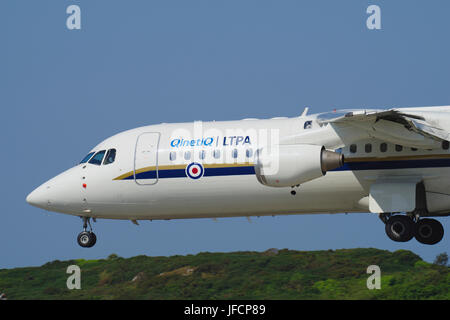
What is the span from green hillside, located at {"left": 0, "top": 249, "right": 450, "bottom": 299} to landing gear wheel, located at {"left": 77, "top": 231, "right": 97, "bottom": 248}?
8.73 m

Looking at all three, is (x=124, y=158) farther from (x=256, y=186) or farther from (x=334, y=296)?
(x=334, y=296)

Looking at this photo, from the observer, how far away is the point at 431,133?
84.8 feet

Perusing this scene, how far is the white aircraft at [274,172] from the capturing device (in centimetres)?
2648

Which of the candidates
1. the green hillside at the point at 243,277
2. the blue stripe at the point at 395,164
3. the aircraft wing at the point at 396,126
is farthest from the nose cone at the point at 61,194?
the green hillside at the point at 243,277

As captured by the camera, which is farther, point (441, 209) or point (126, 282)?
point (126, 282)

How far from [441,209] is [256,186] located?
5.48 meters

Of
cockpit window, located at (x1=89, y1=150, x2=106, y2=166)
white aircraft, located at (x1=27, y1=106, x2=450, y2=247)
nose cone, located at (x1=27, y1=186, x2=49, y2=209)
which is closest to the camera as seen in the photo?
white aircraft, located at (x1=27, y1=106, x2=450, y2=247)

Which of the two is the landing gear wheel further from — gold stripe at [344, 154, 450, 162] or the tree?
the tree

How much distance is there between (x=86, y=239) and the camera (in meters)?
31.0

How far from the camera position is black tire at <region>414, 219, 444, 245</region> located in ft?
93.0

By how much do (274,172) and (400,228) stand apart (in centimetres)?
441

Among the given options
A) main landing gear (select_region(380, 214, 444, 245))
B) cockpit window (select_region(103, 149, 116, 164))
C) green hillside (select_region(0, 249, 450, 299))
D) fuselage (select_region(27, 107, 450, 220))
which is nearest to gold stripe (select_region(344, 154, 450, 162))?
fuselage (select_region(27, 107, 450, 220))

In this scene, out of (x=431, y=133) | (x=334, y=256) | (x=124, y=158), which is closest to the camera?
(x=431, y=133)
